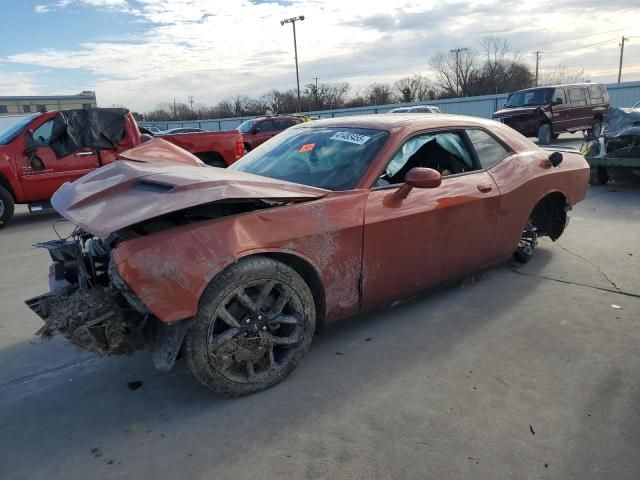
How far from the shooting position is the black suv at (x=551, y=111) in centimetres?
1734

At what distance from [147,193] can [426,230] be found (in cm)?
189

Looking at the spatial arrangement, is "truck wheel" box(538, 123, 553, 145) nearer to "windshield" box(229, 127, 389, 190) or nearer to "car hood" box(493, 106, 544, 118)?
"car hood" box(493, 106, 544, 118)

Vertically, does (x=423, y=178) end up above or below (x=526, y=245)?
above

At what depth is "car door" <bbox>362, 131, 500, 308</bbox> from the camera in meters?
3.38

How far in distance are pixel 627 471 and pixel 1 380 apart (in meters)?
3.53

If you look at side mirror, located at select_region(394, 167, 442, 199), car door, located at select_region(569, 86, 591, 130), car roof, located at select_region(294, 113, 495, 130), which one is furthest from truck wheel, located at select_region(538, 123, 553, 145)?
side mirror, located at select_region(394, 167, 442, 199)

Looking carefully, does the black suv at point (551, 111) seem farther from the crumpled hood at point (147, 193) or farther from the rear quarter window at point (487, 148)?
the crumpled hood at point (147, 193)

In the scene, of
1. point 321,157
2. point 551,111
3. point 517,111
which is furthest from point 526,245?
point 551,111

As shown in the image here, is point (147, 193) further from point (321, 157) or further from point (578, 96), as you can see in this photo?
point (578, 96)

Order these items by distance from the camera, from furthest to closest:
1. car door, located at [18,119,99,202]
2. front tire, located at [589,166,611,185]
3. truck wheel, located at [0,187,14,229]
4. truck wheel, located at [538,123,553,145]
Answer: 1. truck wheel, located at [538,123,553,145]
2. front tire, located at [589,166,611,185]
3. car door, located at [18,119,99,202]
4. truck wheel, located at [0,187,14,229]

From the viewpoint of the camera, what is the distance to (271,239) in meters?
2.87

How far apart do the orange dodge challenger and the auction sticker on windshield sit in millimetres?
17

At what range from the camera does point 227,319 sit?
2773 mm

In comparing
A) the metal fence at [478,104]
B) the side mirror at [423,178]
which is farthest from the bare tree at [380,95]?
the side mirror at [423,178]
